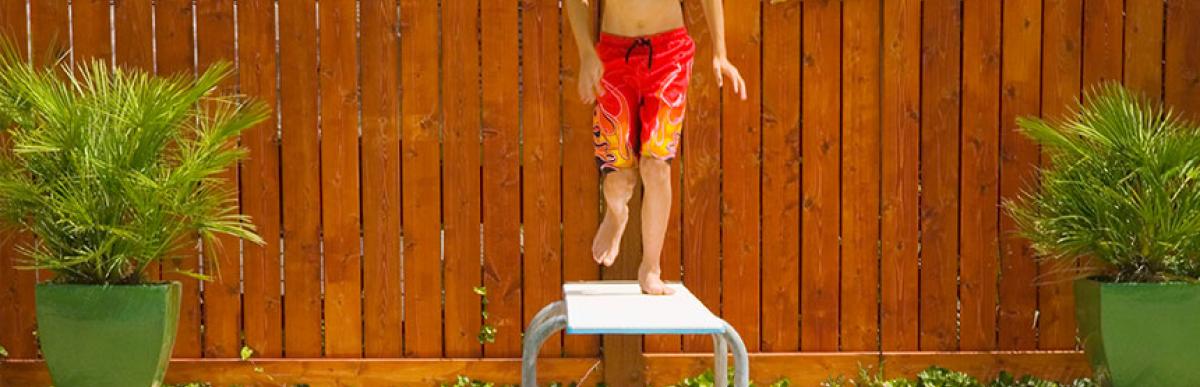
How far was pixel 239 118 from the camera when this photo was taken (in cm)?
443

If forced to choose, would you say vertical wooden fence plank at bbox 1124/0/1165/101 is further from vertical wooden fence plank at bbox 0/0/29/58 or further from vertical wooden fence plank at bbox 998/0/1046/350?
vertical wooden fence plank at bbox 0/0/29/58

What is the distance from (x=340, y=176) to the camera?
471 centimetres

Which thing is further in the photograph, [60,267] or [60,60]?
[60,60]

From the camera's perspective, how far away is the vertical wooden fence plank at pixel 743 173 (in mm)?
4738

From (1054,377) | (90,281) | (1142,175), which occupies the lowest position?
(1054,377)

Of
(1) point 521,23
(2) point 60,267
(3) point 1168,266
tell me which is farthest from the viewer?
(1) point 521,23

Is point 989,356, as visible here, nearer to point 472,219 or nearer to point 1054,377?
point 1054,377

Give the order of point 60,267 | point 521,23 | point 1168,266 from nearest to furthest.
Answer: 1. point 60,267
2. point 1168,266
3. point 521,23

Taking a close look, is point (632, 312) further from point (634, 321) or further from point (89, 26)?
point (89, 26)

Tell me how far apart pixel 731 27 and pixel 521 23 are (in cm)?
85

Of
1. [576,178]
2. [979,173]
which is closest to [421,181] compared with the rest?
[576,178]

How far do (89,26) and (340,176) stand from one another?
1.14 meters

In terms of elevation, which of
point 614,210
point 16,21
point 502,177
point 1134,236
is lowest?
point 1134,236

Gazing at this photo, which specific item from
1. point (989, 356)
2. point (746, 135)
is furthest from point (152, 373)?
point (989, 356)
